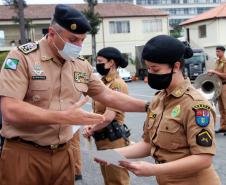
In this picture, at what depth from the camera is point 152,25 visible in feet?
141

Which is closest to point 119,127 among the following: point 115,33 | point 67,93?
point 67,93

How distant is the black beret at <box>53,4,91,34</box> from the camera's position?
2.83 meters

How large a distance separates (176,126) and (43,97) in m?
0.94

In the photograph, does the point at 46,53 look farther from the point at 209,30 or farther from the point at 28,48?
the point at 209,30

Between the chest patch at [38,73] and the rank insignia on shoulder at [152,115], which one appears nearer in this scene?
the rank insignia on shoulder at [152,115]

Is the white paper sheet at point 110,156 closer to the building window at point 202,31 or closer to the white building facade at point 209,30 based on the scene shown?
the white building facade at point 209,30

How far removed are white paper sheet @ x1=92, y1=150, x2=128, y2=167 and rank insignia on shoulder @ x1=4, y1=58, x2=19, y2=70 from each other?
0.76 metres

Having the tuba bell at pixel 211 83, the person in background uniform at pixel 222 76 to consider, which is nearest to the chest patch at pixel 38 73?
the tuba bell at pixel 211 83

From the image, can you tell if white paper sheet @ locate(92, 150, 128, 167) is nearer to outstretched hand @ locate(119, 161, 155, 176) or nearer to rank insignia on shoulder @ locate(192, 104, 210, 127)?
outstretched hand @ locate(119, 161, 155, 176)

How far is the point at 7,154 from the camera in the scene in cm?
290

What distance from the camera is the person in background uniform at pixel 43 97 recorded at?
2715 mm

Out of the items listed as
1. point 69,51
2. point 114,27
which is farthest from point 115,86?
point 114,27

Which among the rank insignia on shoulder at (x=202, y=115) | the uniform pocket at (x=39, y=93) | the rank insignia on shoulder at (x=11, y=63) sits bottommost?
the rank insignia on shoulder at (x=202, y=115)

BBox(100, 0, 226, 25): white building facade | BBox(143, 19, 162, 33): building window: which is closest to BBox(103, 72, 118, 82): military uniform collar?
BBox(143, 19, 162, 33): building window
